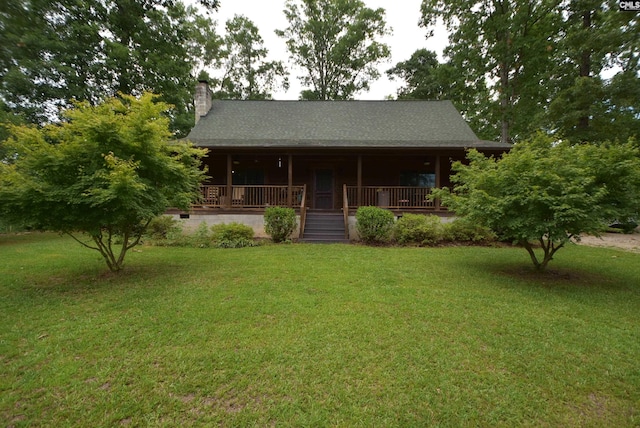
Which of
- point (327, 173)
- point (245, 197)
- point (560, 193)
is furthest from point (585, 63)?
point (245, 197)

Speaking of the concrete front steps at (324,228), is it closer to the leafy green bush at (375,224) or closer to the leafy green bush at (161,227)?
the leafy green bush at (375,224)

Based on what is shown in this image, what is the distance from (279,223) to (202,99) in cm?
939

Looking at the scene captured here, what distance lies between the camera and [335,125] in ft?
45.4

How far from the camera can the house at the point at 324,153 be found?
35.9 feet

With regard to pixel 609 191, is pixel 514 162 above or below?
above

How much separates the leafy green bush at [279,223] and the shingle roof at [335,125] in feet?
9.19

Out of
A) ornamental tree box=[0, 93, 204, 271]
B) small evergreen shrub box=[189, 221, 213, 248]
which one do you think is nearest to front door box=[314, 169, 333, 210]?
small evergreen shrub box=[189, 221, 213, 248]

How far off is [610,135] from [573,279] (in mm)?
12515

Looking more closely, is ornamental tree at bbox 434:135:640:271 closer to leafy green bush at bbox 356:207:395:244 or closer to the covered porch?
leafy green bush at bbox 356:207:395:244

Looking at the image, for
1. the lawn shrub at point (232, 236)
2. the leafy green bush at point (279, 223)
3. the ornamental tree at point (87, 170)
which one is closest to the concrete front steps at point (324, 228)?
the leafy green bush at point (279, 223)

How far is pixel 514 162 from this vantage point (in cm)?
566

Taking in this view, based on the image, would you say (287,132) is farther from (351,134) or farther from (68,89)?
(68,89)

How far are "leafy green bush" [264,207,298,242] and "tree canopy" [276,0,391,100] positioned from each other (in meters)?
20.9

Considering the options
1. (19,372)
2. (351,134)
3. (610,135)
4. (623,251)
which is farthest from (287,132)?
(610,135)
